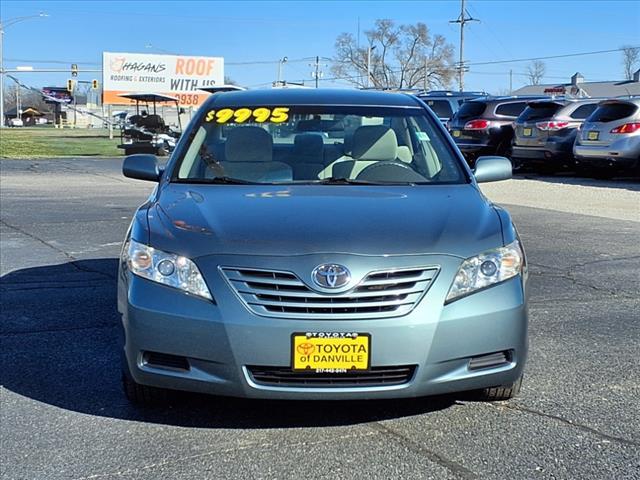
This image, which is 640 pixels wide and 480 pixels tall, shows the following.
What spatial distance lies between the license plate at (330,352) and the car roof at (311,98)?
7.58ft

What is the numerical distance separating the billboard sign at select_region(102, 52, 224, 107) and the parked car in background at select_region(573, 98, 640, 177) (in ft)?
122

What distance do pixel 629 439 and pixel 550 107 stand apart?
15700mm

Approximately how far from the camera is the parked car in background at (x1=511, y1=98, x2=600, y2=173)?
58.8 feet

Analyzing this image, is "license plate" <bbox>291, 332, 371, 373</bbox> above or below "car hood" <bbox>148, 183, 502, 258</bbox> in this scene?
below

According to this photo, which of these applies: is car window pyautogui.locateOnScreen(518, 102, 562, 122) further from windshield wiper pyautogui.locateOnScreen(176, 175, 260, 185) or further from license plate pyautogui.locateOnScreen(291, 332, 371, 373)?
license plate pyautogui.locateOnScreen(291, 332, 371, 373)

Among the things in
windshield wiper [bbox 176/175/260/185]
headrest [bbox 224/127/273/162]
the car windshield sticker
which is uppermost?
the car windshield sticker

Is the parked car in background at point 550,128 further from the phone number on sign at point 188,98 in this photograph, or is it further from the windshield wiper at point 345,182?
the phone number on sign at point 188,98

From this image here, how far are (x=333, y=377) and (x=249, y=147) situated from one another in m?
2.02

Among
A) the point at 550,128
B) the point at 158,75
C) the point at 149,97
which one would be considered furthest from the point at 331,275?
the point at 158,75

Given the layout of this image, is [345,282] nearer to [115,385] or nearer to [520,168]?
[115,385]

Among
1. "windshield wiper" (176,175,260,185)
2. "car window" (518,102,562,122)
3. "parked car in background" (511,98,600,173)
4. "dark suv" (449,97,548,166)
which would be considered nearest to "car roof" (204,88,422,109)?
"windshield wiper" (176,175,260,185)

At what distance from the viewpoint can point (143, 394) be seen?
12.6 feet

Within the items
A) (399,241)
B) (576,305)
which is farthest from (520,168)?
(399,241)

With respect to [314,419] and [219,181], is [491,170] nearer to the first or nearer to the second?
[219,181]
